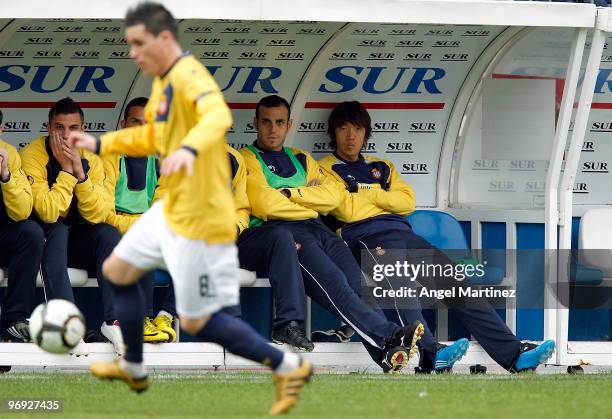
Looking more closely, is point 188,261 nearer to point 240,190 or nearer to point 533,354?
point 240,190

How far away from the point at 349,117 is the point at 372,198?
617mm

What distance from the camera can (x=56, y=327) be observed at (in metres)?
6.86

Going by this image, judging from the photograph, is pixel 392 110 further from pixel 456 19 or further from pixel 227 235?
pixel 227 235

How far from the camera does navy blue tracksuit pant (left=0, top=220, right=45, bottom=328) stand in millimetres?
8695

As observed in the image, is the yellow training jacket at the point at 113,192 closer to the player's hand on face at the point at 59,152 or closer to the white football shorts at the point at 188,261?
the player's hand on face at the point at 59,152

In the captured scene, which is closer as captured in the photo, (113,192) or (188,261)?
(188,261)

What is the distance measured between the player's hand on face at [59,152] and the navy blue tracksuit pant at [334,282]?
1247 mm

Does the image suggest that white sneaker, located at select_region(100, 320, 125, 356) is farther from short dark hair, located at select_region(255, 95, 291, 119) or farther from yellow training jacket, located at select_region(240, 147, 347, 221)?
short dark hair, located at select_region(255, 95, 291, 119)

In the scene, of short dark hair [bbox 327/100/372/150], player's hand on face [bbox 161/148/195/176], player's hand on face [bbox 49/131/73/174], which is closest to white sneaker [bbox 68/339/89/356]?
player's hand on face [bbox 49/131/73/174]

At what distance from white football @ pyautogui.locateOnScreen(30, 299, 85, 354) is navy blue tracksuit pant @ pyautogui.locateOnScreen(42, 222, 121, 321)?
177cm

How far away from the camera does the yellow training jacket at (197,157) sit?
6.10m

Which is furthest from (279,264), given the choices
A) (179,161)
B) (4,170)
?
(179,161)

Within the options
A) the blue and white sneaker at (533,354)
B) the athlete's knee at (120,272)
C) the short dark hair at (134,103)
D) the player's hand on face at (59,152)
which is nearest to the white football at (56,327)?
the athlete's knee at (120,272)

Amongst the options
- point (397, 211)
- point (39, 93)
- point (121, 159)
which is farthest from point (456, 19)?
point (39, 93)
